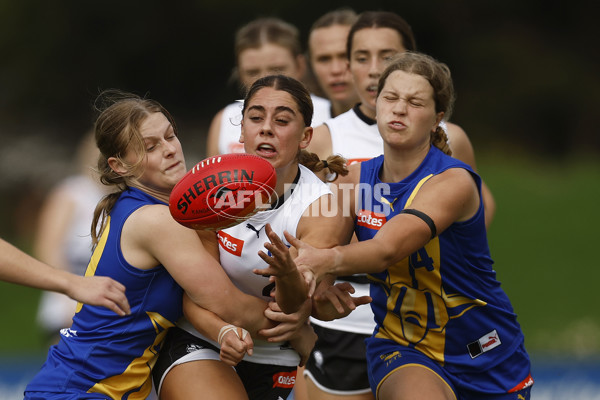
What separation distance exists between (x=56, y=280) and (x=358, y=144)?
2185 mm

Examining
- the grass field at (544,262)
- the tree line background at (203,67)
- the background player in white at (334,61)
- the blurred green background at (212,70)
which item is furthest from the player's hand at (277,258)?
the tree line background at (203,67)

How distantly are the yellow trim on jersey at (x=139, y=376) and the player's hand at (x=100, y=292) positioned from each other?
1.01 ft

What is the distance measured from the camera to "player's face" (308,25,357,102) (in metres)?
6.16

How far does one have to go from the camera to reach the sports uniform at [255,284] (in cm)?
397

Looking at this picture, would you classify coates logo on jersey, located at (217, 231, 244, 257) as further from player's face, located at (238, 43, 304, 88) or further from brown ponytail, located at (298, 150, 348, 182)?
player's face, located at (238, 43, 304, 88)

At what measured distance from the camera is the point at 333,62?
20.4 ft

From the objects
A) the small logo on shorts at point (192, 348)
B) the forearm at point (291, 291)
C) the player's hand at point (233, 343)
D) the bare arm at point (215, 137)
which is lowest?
the small logo on shorts at point (192, 348)

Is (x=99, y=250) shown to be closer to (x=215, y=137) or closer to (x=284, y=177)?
(x=284, y=177)

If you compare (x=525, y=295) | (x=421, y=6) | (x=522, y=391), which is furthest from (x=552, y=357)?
(x=421, y=6)

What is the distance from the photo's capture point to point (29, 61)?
1722 centimetres

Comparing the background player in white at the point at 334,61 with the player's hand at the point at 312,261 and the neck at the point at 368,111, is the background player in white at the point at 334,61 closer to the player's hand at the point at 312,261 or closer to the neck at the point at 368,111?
the neck at the point at 368,111

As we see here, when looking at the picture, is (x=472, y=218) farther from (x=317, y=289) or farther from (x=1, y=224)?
(x=1, y=224)

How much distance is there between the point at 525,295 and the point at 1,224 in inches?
359

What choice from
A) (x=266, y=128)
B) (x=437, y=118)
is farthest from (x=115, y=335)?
(x=437, y=118)
